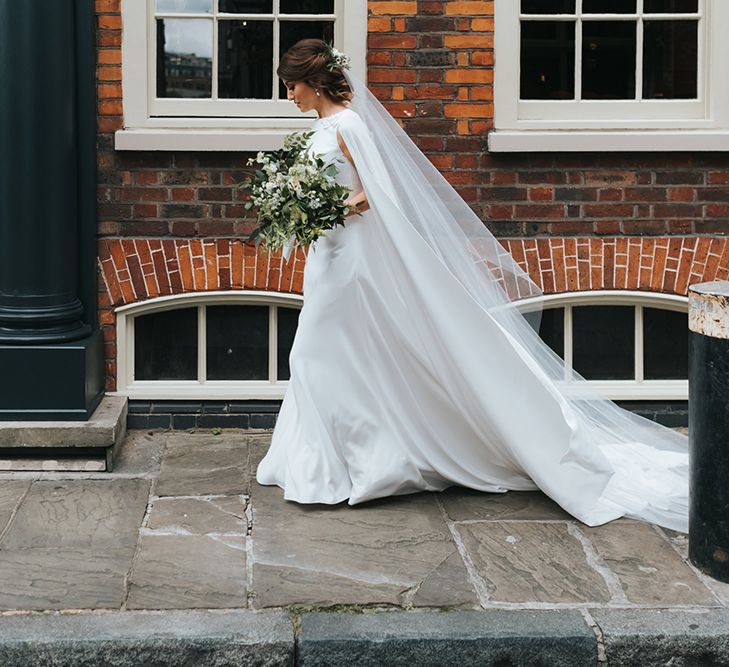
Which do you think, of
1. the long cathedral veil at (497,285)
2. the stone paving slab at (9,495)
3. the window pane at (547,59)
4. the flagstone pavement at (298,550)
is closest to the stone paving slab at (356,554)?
the flagstone pavement at (298,550)

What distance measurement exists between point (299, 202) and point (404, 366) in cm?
95

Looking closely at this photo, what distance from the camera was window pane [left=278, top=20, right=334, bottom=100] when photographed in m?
6.42

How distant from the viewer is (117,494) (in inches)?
212

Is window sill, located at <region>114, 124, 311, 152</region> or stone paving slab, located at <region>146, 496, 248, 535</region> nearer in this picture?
stone paving slab, located at <region>146, 496, 248, 535</region>

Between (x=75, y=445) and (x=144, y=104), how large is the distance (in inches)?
74.1

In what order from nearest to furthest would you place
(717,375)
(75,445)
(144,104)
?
1. (717,375)
2. (75,445)
3. (144,104)

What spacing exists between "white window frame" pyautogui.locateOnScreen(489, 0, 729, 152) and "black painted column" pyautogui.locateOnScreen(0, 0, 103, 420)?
228 centimetres

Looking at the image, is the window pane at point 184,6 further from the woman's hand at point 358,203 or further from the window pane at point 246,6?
the woman's hand at point 358,203

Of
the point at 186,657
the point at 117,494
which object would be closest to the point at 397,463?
the point at 117,494

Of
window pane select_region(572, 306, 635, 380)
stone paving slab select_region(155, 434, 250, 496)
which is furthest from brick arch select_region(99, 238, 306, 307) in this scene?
window pane select_region(572, 306, 635, 380)

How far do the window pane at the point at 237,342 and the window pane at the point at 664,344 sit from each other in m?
2.16

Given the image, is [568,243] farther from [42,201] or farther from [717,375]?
[42,201]

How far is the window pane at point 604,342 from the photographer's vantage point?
6.59 metres

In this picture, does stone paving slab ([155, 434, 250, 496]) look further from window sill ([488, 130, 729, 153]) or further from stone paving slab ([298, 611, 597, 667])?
window sill ([488, 130, 729, 153])
